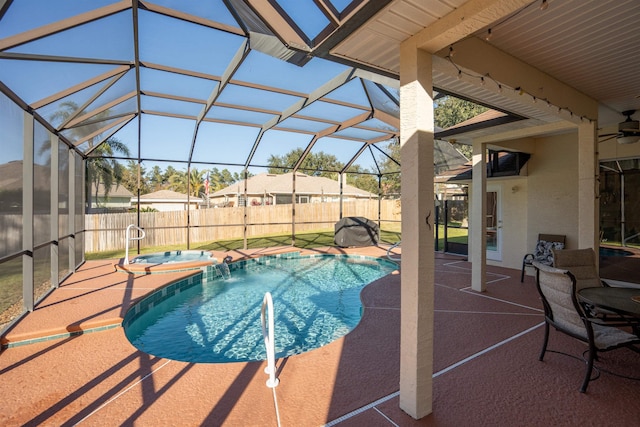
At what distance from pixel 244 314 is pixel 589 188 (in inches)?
235

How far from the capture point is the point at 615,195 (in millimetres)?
5727

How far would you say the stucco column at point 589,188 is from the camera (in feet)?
14.7

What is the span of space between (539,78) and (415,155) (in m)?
2.69

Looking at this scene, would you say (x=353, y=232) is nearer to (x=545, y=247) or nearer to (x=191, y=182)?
(x=545, y=247)

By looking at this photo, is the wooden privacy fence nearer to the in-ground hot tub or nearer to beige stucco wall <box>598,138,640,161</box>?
the in-ground hot tub

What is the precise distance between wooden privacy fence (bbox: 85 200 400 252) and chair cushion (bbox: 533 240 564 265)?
15.7ft

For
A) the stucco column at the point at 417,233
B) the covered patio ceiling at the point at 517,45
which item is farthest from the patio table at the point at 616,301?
the covered patio ceiling at the point at 517,45

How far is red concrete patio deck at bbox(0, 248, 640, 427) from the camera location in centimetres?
233

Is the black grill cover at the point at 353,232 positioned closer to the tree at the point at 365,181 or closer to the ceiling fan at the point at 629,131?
the ceiling fan at the point at 629,131

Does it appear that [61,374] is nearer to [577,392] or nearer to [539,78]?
[577,392]

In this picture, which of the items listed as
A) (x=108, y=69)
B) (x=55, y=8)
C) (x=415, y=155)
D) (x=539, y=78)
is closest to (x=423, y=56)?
(x=415, y=155)

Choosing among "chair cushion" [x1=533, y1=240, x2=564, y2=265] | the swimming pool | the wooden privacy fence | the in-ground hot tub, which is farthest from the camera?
the wooden privacy fence

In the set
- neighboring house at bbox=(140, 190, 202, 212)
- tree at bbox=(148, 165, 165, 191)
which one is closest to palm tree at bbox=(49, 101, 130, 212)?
neighboring house at bbox=(140, 190, 202, 212)

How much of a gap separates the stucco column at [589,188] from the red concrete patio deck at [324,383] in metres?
1.60
